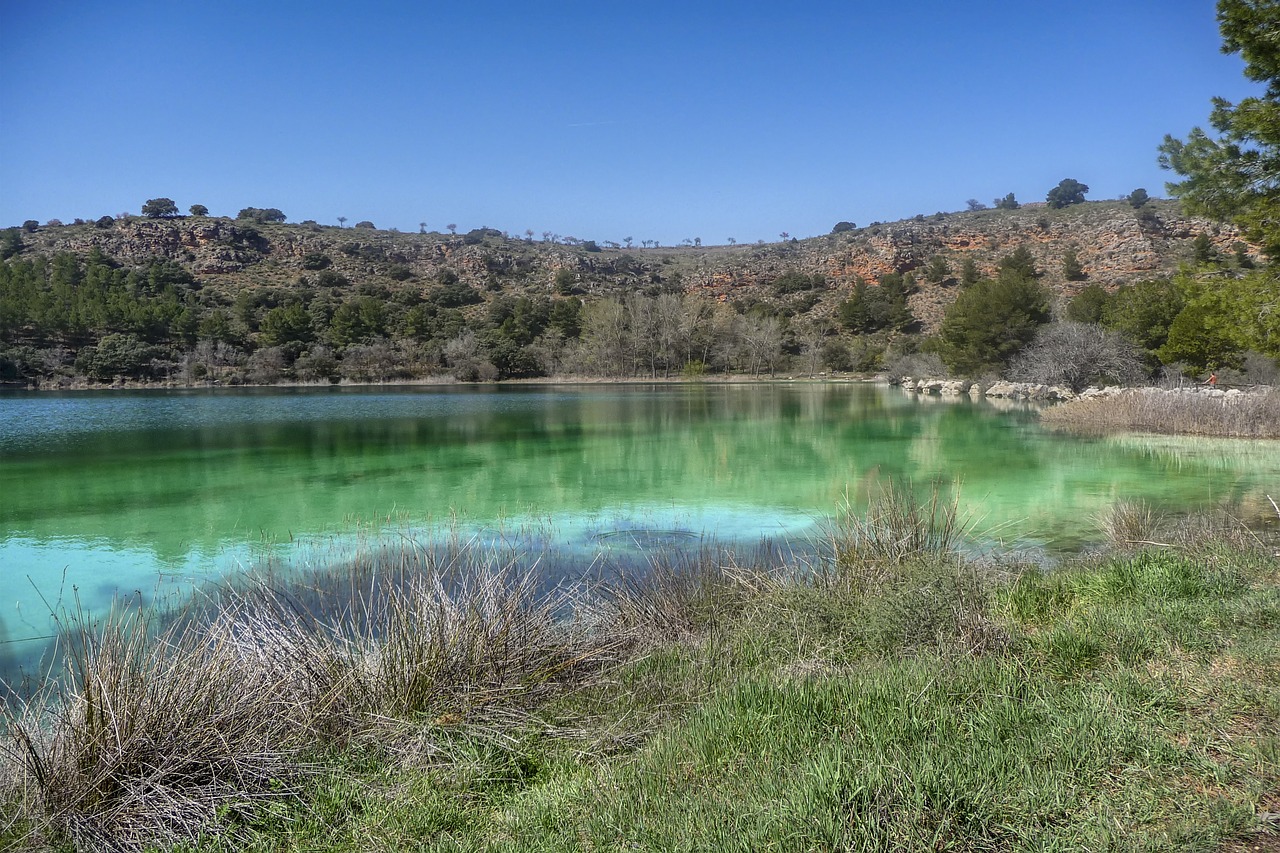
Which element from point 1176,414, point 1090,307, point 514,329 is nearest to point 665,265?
point 514,329

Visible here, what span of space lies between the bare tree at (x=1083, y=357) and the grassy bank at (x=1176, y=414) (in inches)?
282

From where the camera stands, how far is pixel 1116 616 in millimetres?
4031

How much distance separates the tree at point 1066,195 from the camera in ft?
247

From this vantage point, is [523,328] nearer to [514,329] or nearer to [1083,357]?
[514,329]

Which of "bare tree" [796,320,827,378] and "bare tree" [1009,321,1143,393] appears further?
"bare tree" [796,320,827,378]

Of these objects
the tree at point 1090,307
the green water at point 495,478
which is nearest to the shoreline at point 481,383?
the tree at point 1090,307

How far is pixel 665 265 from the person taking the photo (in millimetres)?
81250

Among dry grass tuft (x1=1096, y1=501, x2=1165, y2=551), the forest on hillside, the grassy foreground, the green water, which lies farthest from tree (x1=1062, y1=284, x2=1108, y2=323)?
the grassy foreground

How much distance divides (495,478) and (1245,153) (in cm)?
1111

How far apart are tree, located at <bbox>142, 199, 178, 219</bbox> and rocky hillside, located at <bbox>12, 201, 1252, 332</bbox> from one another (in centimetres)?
413

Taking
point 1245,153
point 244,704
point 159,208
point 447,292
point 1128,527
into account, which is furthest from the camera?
point 159,208

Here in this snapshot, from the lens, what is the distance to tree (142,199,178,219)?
75250mm

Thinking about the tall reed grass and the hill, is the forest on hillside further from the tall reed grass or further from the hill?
the tall reed grass

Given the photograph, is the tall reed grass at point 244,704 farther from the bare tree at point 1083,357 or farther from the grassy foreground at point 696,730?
the bare tree at point 1083,357
